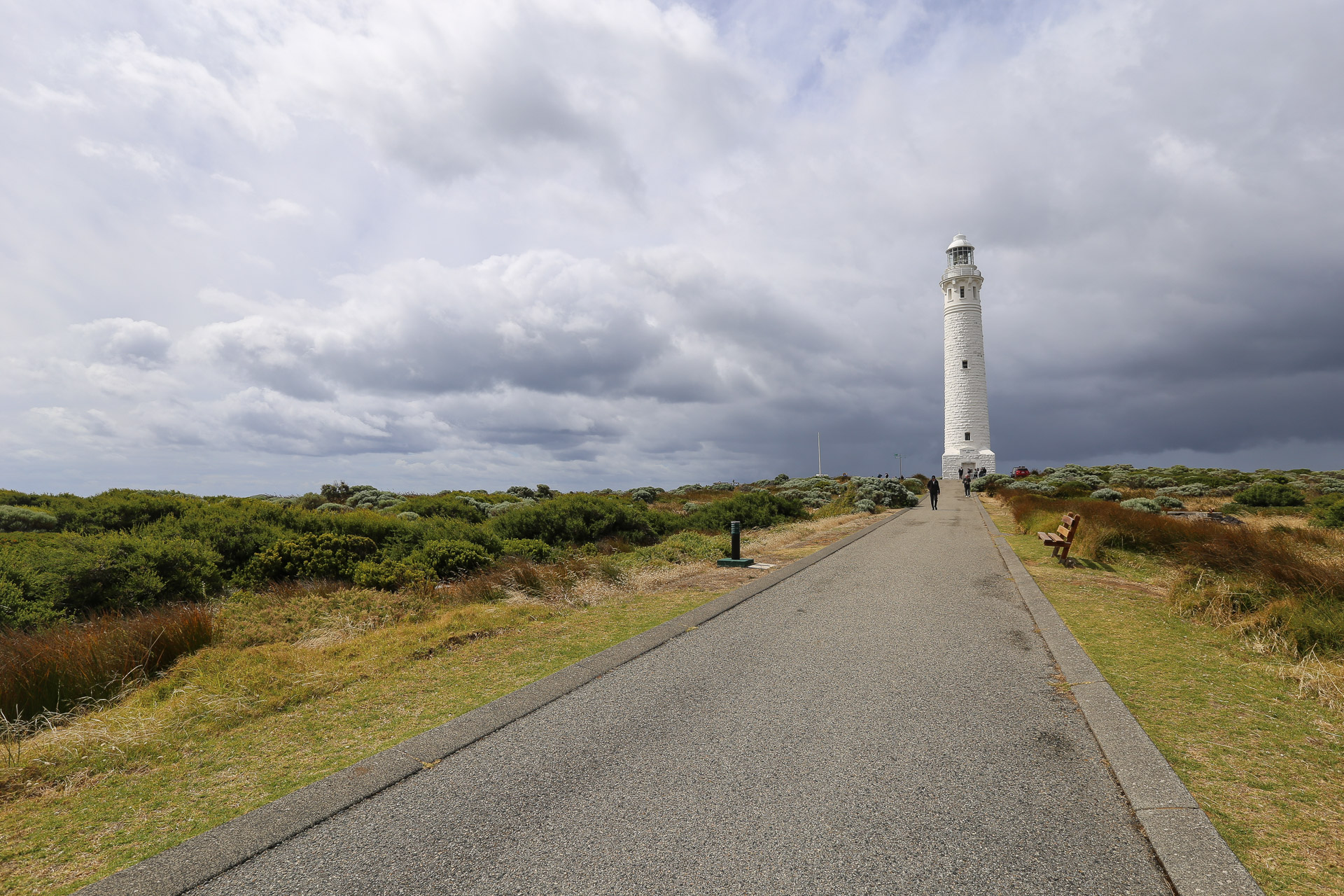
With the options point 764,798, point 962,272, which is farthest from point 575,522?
point 962,272

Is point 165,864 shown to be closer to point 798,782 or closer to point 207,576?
point 798,782

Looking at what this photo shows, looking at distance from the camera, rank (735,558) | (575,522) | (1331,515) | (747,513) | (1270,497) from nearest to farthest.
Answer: (735,558)
(575,522)
(1331,515)
(747,513)
(1270,497)

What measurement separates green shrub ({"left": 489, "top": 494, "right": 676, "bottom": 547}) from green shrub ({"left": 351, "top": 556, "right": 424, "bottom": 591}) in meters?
4.07

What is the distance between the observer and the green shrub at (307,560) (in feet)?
32.9

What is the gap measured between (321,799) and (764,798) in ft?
8.47

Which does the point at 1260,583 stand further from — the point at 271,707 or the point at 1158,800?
the point at 271,707

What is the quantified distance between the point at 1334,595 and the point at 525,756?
876 centimetres

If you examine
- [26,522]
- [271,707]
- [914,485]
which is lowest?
[271,707]

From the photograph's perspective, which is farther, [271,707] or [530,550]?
[530,550]

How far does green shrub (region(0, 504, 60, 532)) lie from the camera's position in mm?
11125

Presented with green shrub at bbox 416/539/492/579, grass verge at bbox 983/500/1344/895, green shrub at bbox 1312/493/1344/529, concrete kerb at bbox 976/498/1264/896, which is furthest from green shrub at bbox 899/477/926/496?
concrete kerb at bbox 976/498/1264/896

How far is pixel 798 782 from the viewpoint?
12.2 ft

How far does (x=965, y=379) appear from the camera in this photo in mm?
53688

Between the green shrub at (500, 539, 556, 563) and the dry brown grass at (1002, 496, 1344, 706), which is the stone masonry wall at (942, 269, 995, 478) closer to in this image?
the dry brown grass at (1002, 496, 1344, 706)
